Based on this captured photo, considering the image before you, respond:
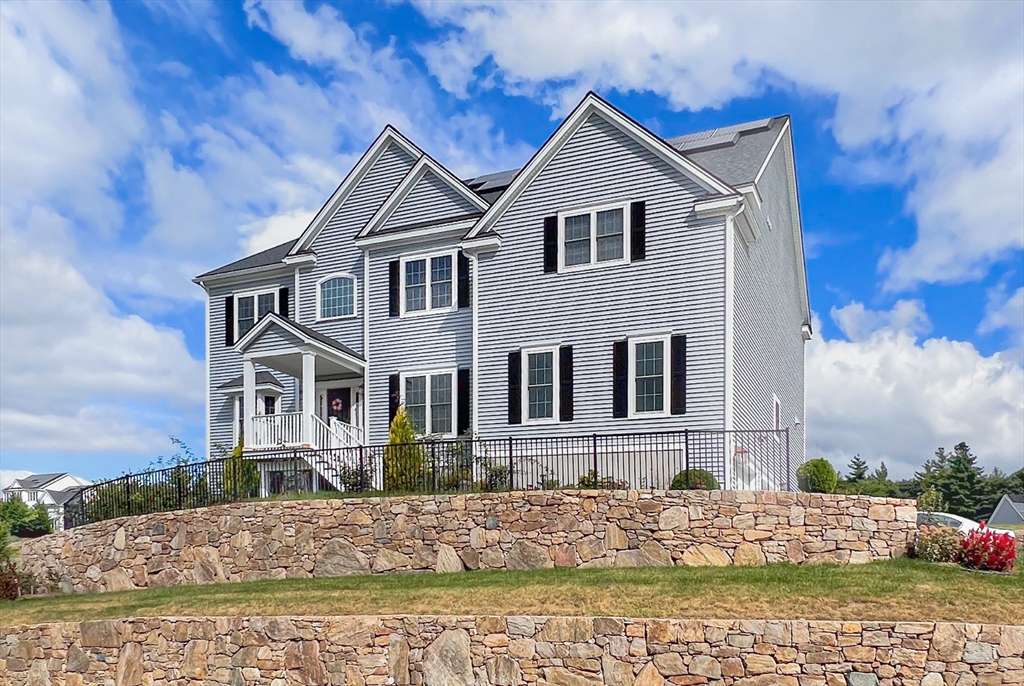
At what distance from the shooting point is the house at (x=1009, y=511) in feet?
150

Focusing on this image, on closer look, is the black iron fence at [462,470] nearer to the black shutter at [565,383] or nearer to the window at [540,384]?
the black shutter at [565,383]

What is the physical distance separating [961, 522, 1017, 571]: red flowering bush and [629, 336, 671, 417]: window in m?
6.57

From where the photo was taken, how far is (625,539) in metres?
17.0

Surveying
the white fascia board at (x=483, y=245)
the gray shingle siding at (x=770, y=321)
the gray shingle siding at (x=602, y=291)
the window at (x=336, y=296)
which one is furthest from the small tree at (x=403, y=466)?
the gray shingle siding at (x=770, y=321)

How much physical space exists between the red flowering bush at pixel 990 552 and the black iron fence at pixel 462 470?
4.67 meters

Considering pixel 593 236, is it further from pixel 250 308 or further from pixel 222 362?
pixel 222 362

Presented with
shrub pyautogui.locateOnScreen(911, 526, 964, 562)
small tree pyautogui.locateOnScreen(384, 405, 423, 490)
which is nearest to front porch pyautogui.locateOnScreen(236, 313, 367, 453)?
small tree pyautogui.locateOnScreen(384, 405, 423, 490)

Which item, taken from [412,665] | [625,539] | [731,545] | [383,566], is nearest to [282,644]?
[412,665]

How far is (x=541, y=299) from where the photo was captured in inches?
863

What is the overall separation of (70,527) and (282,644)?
11.8 meters

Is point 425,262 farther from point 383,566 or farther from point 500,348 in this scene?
point 383,566

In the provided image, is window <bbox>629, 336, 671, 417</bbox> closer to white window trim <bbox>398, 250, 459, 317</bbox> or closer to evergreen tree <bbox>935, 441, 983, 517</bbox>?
white window trim <bbox>398, 250, 459, 317</bbox>

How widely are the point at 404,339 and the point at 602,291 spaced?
18.7 ft

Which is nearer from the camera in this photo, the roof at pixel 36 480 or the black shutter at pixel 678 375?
the black shutter at pixel 678 375
